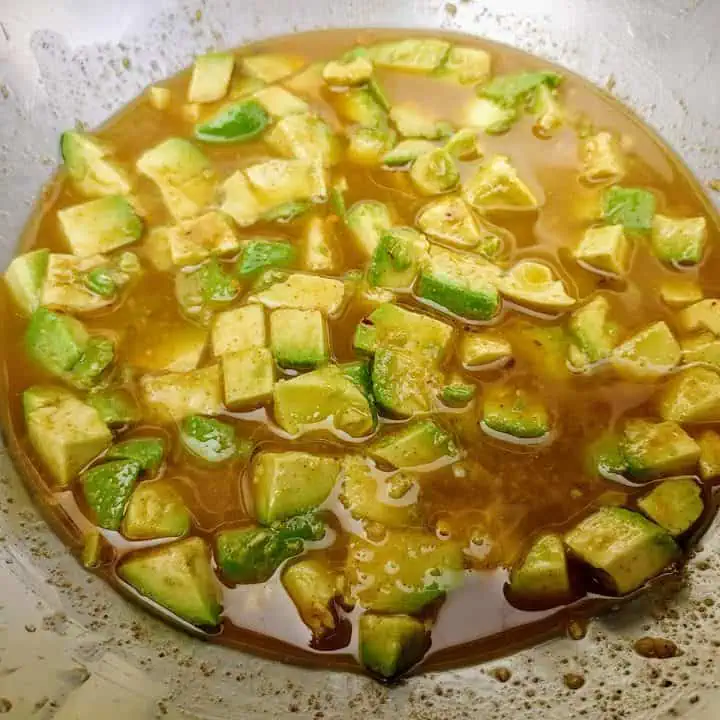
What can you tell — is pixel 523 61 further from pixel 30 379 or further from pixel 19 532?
pixel 19 532

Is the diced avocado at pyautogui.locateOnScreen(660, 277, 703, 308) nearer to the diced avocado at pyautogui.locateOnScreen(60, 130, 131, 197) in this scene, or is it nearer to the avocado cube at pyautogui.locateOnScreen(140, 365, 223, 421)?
the avocado cube at pyautogui.locateOnScreen(140, 365, 223, 421)

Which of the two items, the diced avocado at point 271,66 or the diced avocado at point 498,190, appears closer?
the diced avocado at point 498,190

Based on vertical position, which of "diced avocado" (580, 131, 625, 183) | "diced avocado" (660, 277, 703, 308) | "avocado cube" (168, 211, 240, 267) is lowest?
"avocado cube" (168, 211, 240, 267)

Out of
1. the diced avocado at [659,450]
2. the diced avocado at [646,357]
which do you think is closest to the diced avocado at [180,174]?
the diced avocado at [646,357]

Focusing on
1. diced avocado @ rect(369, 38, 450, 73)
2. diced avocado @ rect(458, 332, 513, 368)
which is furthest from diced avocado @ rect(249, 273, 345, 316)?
diced avocado @ rect(369, 38, 450, 73)

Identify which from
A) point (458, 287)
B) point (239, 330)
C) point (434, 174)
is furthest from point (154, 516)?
point (434, 174)

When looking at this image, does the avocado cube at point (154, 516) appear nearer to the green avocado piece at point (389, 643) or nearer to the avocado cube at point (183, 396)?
the avocado cube at point (183, 396)
